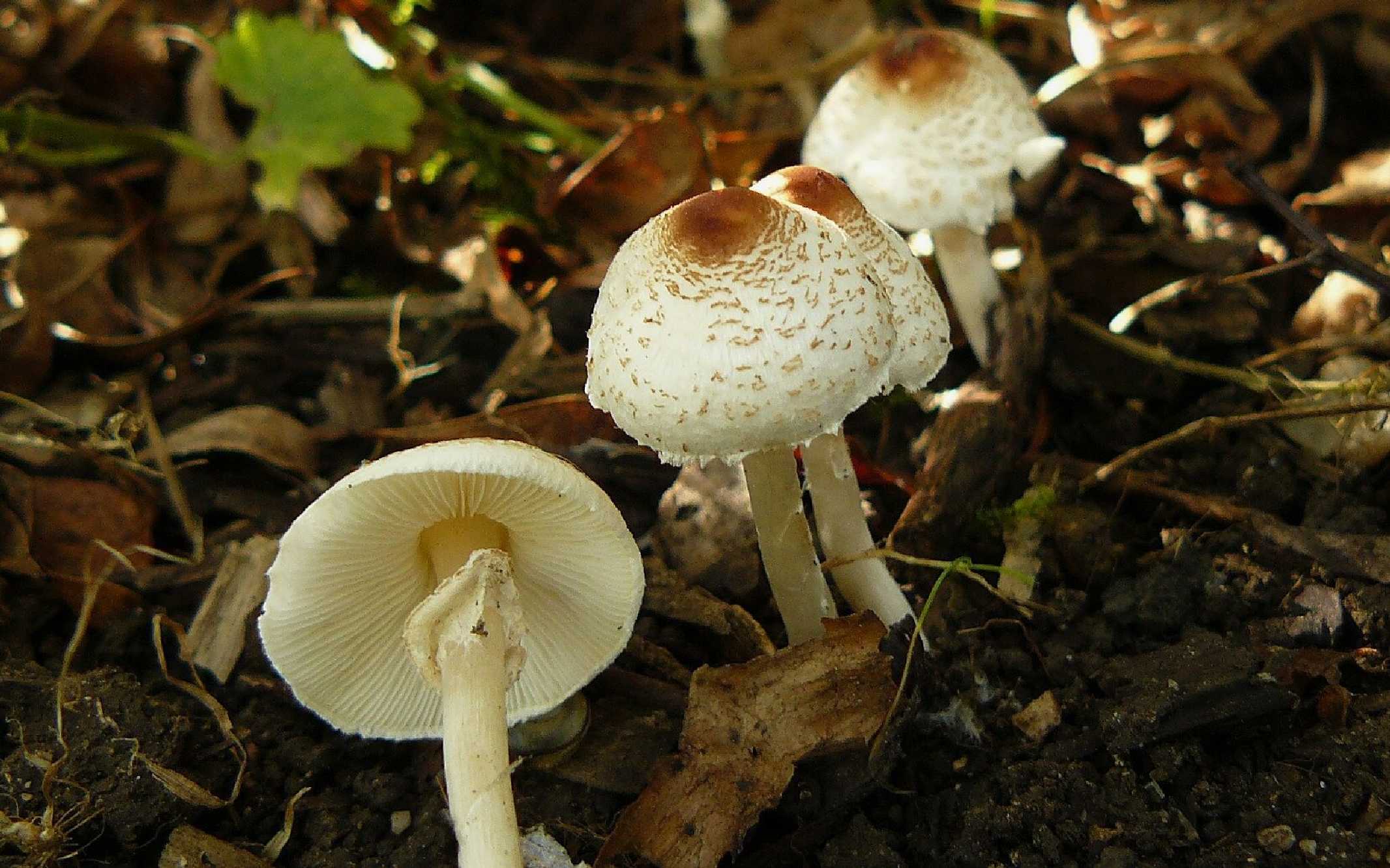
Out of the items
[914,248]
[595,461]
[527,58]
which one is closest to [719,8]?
[527,58]

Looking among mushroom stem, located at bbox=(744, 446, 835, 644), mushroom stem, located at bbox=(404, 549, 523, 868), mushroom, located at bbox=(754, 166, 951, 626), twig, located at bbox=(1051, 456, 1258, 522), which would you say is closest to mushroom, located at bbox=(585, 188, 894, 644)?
mushroom, located at bbox=(754, 166, 951, 626)

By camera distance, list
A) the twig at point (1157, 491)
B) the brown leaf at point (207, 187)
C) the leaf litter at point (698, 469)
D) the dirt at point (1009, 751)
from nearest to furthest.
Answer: the dirt at point (1009, 751)
the leaf litter at point (698, 469)
the twig at point (1157, 491)
the brown leaf at point (207, 187)

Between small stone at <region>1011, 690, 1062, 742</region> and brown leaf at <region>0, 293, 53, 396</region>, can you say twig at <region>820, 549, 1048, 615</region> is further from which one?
brown leaf at <region>0, 293, 53, 396</region>

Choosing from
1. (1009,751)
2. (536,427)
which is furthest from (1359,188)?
(536,427)

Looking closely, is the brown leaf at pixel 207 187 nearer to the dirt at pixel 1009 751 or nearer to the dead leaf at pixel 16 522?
the dead leaf at pixel 16 522

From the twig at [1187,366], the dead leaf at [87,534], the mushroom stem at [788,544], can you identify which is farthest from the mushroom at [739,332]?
the dead leaf at [87,534]

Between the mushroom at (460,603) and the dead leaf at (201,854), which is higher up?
the mushroom at (460,603)
